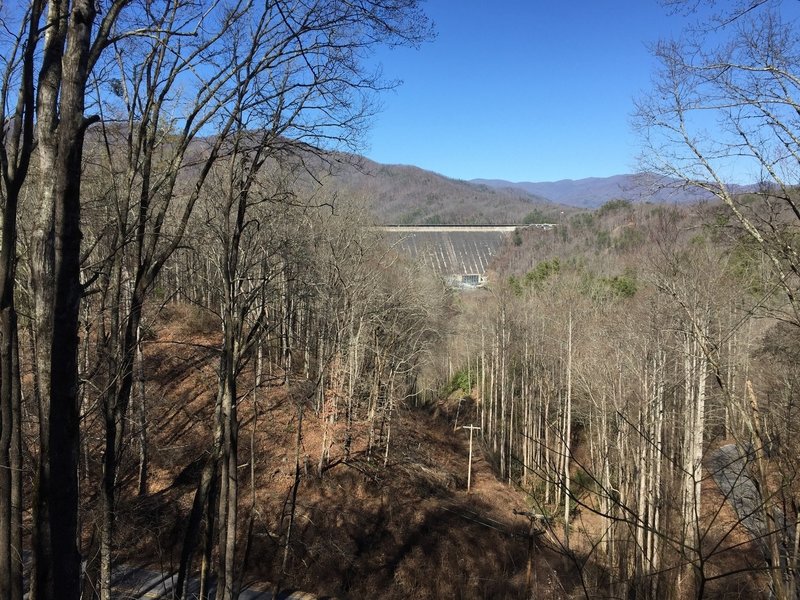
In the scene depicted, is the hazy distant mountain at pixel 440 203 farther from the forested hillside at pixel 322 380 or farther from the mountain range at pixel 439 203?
the forested hillside at pixel 322 380

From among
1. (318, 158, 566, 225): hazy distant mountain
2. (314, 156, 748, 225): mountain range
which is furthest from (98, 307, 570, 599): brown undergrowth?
(318, 158, 566, 225): hazy distant mountain

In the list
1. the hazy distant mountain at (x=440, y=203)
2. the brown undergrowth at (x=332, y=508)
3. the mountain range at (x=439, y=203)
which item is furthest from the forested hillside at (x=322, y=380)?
the hazy distant mountain at (x=440, y=203)

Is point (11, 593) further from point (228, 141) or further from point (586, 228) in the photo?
point (586, 228)

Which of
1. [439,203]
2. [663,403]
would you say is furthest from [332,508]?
[439,203]

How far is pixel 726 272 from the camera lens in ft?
48.2

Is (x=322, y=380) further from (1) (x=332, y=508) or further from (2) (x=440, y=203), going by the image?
(2) (x=440, y=203)

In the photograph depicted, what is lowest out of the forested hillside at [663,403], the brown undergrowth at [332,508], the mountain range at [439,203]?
the brown undergrowth at [332,508]

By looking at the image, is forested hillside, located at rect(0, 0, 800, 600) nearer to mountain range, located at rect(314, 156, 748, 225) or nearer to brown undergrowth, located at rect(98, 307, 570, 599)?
brown undergrowth, located at rect(98, 307, 570, 599)

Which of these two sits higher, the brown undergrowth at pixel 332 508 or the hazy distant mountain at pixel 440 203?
the hazy distant mountain at pixel 440 203

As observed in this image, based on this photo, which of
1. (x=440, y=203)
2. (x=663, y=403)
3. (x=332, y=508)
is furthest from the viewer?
(x=440, y=203)

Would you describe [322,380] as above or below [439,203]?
below

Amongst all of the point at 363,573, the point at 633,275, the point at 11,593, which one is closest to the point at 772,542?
the point at 11,593

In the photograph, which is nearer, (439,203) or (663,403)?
(663,403)

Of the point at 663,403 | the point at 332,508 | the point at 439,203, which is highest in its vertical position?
the point at 439,203
